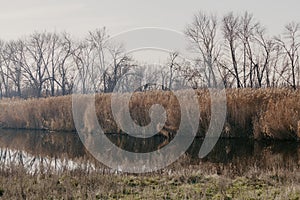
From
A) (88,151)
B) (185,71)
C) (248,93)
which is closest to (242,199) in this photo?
(88,151)

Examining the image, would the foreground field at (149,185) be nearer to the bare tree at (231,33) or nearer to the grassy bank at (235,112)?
the grassy bank at (235,112)

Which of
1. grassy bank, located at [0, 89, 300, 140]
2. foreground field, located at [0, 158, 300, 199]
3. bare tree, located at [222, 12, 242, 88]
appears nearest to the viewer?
foreground field, located at [0, 158, 300, 199]

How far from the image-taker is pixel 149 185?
19.1 ft

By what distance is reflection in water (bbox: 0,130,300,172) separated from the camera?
864 cm

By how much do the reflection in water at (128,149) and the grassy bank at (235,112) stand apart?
0.39 m

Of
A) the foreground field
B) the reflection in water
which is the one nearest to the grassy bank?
the reflection in water

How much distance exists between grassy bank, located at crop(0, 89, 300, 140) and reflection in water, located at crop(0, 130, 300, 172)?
0.39m

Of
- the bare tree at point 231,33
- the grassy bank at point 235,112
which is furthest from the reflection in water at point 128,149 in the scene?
the bare tree at point 231,33

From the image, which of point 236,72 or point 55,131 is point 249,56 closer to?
point 236,72

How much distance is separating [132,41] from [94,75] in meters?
13.2

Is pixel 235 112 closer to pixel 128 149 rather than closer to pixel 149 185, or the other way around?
pixel 128 149

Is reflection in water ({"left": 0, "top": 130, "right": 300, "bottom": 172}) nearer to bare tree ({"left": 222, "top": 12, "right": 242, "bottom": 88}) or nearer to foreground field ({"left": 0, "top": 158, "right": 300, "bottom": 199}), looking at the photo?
foreground field ({"left": 0, "top": 158, "right": 300, "bottom": 199})

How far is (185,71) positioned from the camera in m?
21.0

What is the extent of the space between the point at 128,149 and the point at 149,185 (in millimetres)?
5792
